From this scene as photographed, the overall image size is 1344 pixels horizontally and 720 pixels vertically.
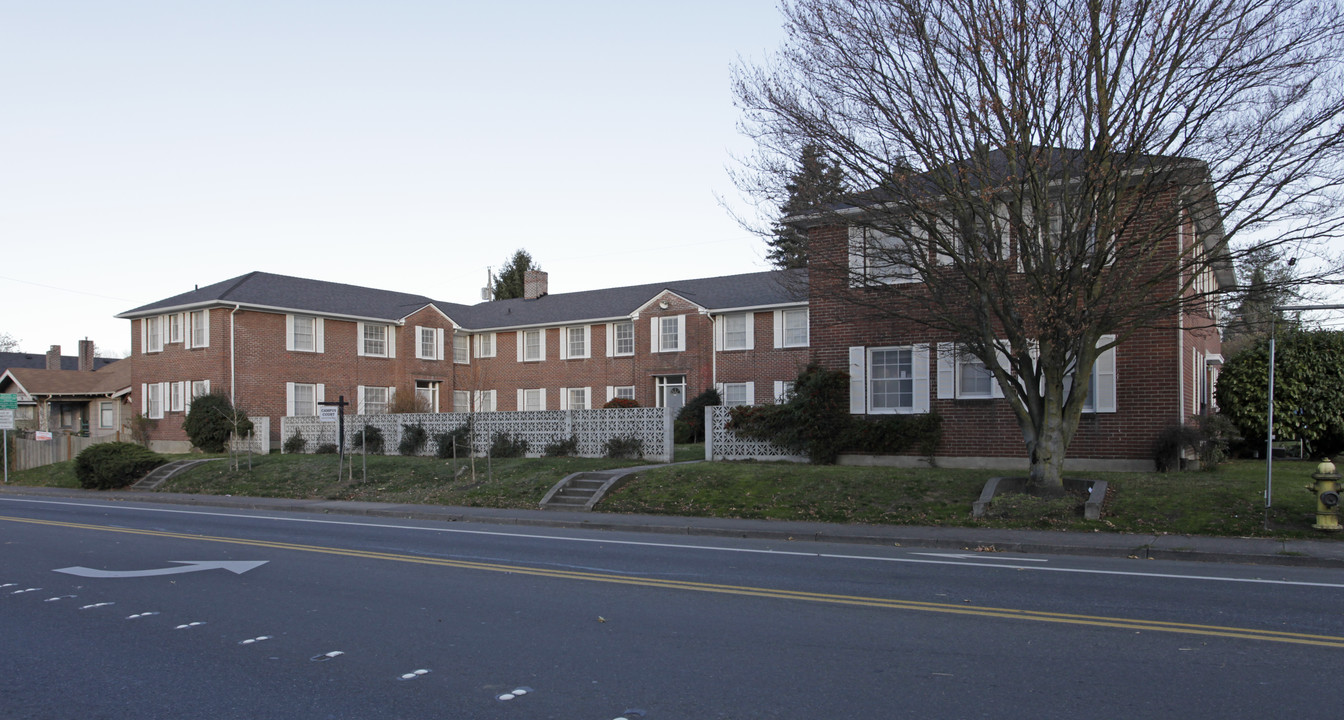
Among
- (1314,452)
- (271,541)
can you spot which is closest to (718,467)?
(271,541)

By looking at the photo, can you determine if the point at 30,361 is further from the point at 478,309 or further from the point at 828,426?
the point at 828,426

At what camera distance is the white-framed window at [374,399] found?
4022 centimetres

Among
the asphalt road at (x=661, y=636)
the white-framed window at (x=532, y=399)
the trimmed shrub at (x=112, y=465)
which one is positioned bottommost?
the trimmed shrub at (x=112, y=465)

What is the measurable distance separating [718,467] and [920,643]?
46.7ft

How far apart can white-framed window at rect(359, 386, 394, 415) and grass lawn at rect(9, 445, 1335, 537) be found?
42.2 feet

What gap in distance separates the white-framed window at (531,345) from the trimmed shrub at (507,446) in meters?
14.9

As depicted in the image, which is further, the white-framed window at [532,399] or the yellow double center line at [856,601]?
the white-framed window at [532,399]

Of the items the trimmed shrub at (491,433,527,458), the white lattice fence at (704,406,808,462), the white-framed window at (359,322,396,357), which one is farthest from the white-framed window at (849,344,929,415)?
the white-framed window at (359,322,396,357)

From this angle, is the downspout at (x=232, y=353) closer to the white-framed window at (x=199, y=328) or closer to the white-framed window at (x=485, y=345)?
the white-framed window at (x=199, y=328)

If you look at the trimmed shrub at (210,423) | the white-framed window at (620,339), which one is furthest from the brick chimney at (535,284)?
the trimmed shrub at (210,423)

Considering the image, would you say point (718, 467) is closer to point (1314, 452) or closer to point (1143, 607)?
point (1143, 607)

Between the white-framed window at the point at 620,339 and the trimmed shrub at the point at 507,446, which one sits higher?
the white-framed window at the point at 620,339

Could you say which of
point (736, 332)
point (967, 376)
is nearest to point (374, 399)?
point (736, 332)

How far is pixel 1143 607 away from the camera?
8.41 meters
